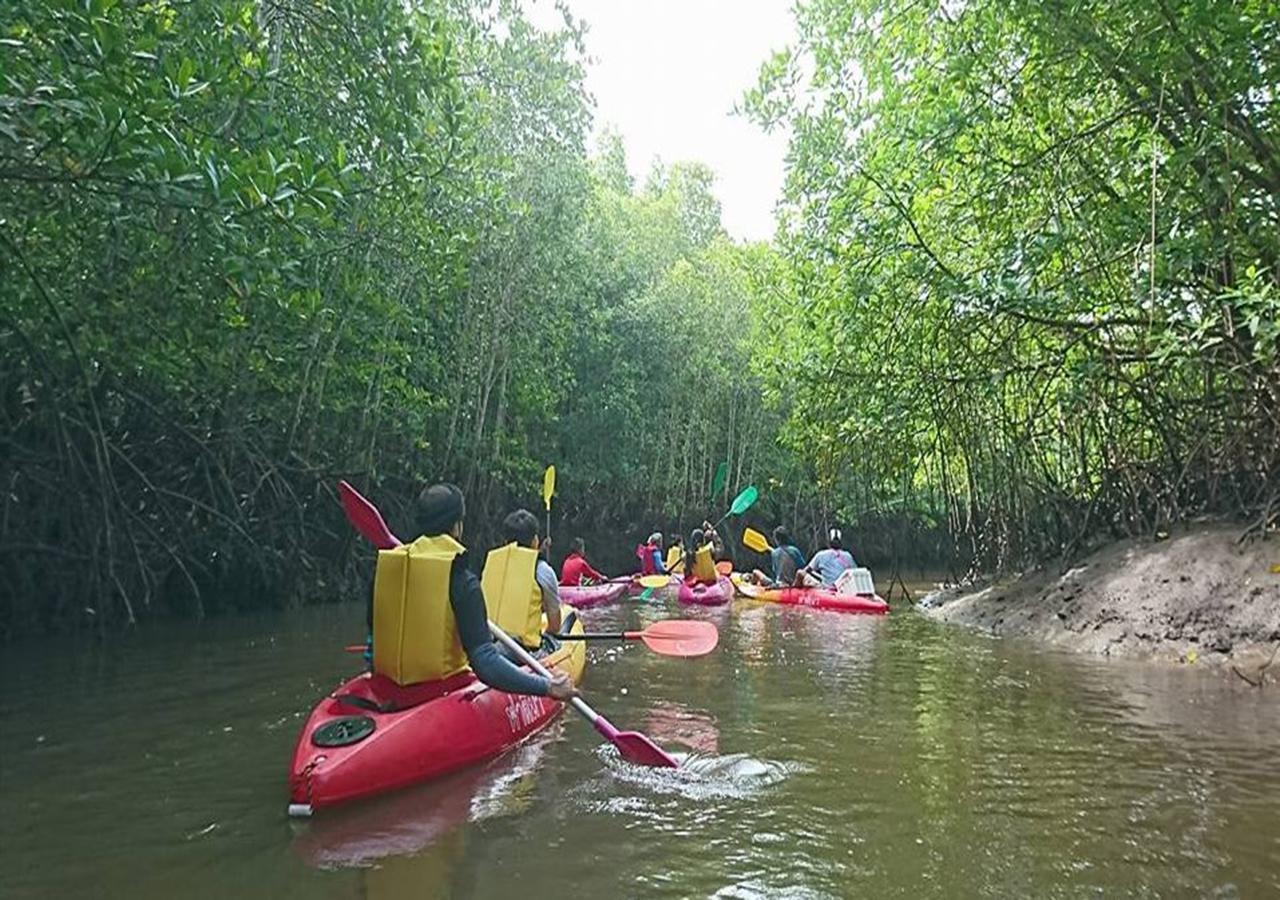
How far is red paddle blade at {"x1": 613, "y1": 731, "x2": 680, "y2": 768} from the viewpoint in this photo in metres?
4.07

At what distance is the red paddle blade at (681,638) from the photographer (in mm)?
5543

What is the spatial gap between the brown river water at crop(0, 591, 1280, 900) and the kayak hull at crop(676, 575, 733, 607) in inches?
212

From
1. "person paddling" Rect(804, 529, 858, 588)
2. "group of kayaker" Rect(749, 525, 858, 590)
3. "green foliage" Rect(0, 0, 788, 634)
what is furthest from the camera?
"person paddling" Rect(804, 529, 858, 588)

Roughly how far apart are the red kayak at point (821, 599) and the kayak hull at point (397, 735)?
22.9 ft

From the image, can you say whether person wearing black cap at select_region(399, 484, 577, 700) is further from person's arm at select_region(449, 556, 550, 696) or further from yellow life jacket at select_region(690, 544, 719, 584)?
yellow life jacket at select_region(690, 544, 719, 584)

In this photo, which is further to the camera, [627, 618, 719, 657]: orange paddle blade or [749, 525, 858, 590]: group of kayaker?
[749, 525, 858, 590]: group of kayaker

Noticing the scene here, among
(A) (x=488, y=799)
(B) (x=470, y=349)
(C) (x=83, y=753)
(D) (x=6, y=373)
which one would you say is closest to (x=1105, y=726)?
(A) (x=488, y=799)

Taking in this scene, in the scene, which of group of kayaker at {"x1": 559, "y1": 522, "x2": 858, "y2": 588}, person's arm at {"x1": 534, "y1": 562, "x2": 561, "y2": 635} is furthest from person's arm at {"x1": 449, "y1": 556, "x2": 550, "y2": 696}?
group of kayaker at {"x1": 559, "y1": 522, "x2": 858, "y2": 588}

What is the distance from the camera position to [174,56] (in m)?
4.82

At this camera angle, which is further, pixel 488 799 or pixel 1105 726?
pixel 1105 726

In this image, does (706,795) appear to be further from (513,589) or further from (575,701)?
(513,589)

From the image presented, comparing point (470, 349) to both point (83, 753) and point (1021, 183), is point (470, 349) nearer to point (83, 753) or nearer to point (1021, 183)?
point (1021, 183)

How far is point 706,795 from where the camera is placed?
3744 millimetres

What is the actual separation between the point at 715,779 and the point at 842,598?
748 cm
